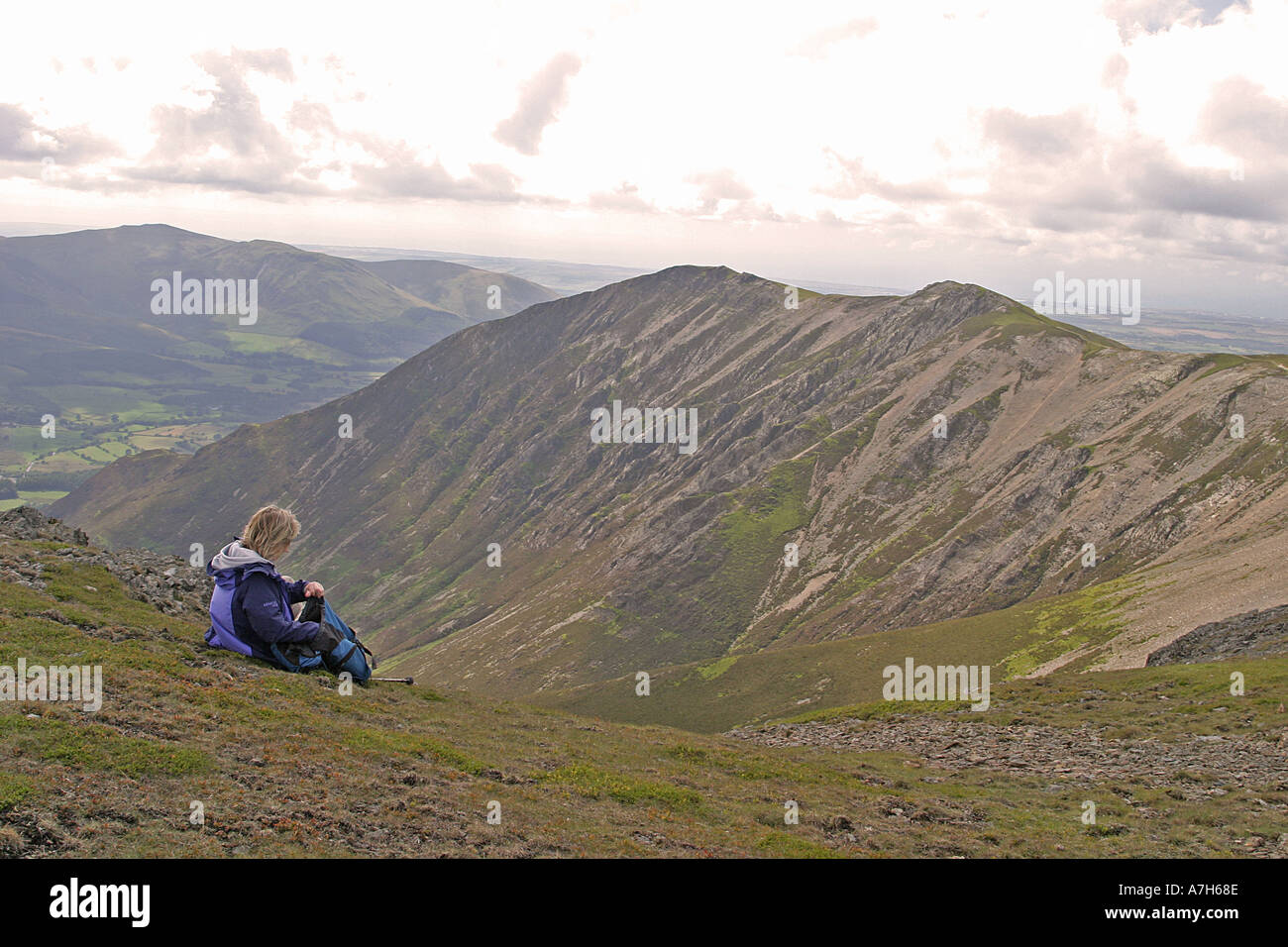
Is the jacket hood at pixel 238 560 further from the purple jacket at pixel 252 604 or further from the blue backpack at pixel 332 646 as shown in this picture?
the blue backpack at pixel 332 646

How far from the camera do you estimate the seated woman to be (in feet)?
66.1

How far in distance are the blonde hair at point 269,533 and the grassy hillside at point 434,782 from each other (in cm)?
508

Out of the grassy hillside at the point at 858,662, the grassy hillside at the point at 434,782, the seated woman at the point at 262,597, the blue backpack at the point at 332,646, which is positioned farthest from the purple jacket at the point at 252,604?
the grassy hillside at the point at 858,662

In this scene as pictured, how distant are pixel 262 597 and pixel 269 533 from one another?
2676 millimetres

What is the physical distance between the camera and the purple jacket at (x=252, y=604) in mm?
20406

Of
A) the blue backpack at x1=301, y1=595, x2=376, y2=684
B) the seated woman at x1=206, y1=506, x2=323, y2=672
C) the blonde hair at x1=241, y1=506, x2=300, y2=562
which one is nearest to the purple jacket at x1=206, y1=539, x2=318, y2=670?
the seated woman at x1=206, y1=506, x2=323, y2=672

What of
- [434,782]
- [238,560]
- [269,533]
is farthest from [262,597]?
[434,782]

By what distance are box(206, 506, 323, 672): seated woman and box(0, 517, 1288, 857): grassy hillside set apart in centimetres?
125

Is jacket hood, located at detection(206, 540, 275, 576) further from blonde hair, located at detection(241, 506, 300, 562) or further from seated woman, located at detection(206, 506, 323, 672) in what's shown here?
blonde hair, located at detection(241, 506, 300, 562)

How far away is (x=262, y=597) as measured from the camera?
21641 millimetres

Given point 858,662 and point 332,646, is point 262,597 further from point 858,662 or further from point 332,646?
point 858,662
